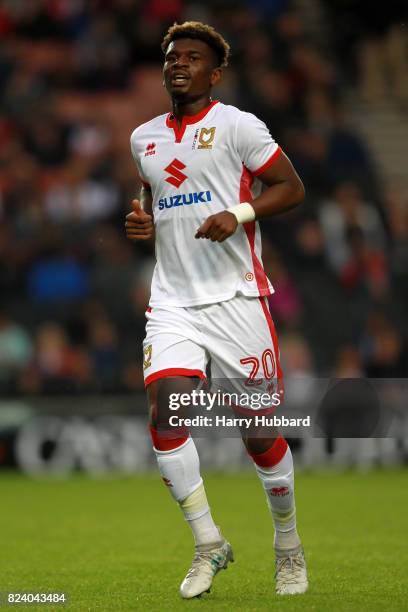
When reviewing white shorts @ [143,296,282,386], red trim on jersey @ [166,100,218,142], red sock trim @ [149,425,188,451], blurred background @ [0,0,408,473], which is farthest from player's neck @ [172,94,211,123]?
blurred background @ [0,0,408,473]

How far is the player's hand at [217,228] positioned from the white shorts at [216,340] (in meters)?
0.42

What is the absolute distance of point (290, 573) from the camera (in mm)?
5953

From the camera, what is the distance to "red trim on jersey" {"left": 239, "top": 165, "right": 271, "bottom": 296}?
5.98 meters

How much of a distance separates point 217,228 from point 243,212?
211 mm

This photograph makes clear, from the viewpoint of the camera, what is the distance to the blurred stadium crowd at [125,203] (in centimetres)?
1437

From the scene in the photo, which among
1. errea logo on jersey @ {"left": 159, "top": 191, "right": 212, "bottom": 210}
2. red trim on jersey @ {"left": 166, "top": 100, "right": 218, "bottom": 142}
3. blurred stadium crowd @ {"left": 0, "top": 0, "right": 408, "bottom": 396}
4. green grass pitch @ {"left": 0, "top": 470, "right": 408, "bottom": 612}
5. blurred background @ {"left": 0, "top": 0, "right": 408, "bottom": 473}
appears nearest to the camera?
green grass pitch @ {"left": 0, "top": 470, "right": 408, "bottom": 612}

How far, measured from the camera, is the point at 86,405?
1390 cm

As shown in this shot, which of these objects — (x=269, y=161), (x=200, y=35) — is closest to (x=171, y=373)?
(x=269, y=161)

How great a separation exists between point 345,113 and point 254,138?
13098 millimetres

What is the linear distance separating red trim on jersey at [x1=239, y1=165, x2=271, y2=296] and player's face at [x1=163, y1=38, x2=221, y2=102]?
1.34ft

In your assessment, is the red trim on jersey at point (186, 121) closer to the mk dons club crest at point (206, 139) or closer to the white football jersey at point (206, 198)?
the white football jersey at point (206, 198)

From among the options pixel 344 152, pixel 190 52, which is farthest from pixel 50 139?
pixel 190 52

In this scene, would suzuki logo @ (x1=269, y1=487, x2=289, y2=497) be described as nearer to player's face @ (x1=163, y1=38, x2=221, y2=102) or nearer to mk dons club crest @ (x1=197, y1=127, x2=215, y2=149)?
mk dons club crest @ (x1=197, y1=127, x2=215, y2=149)

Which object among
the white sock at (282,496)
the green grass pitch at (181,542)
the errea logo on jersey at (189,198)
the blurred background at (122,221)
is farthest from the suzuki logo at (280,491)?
the blurred background at (122,221)
